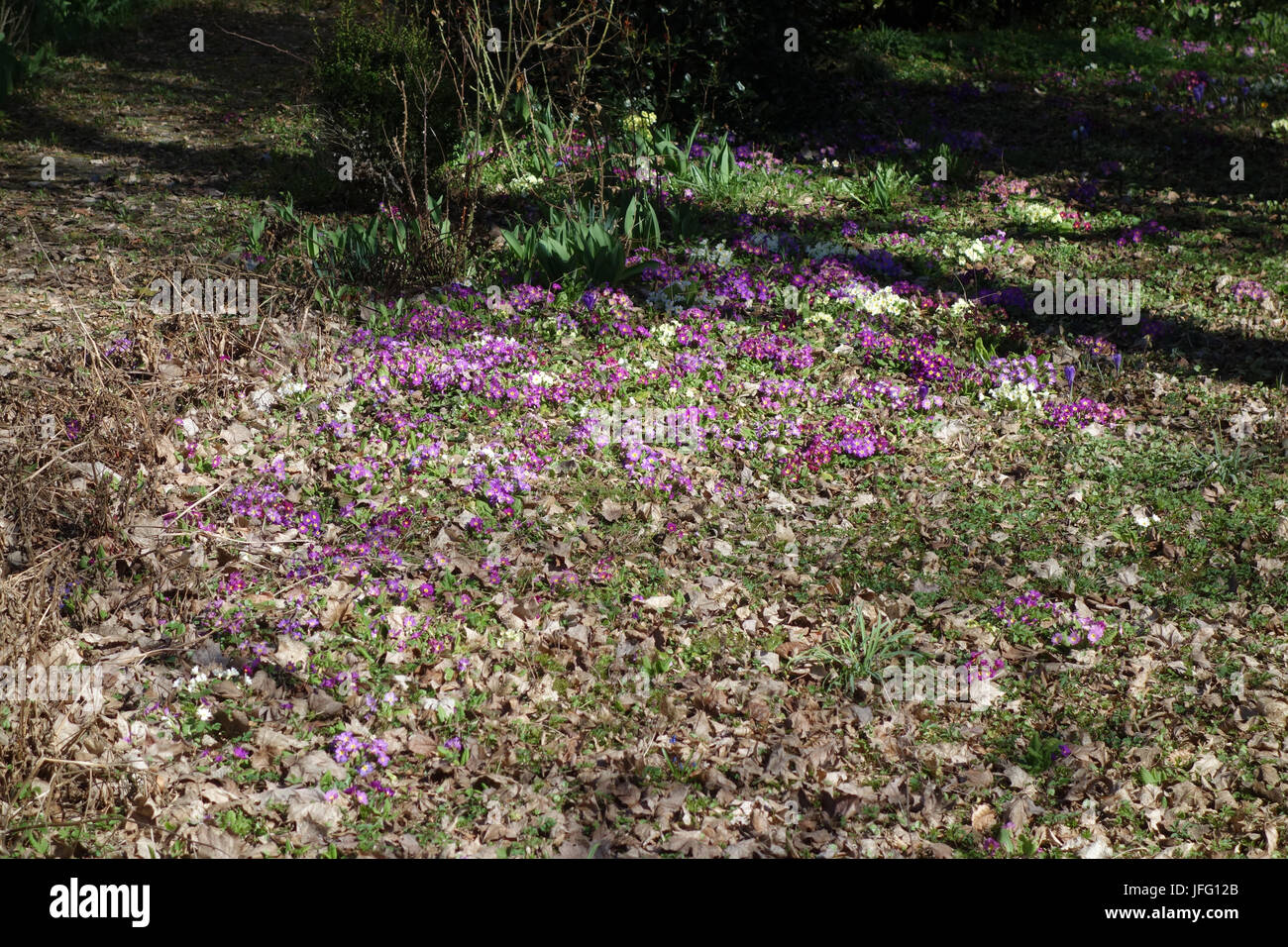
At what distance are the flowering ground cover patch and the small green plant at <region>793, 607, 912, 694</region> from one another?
0.02 metres

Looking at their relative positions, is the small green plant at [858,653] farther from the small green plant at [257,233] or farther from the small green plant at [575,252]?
the small green plant at [257,233]

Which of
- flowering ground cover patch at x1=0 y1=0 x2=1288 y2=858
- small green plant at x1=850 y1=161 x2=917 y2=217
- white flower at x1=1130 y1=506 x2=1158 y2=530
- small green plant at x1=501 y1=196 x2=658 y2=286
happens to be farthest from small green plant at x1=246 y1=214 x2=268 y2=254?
white flower at x1=1130 y1=506 x2=1158 y2=530

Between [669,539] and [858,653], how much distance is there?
3.55 ft

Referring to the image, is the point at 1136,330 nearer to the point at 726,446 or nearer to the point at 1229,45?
the point at 726,446

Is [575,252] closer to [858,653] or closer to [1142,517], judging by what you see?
[858,653]

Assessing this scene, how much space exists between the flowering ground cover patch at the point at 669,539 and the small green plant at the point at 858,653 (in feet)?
0.06

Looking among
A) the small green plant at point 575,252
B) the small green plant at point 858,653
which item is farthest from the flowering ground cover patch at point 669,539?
the small green plant at point 575,252

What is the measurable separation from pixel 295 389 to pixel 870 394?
10.8 feet

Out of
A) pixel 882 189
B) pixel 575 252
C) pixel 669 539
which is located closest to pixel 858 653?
pixel 669 539

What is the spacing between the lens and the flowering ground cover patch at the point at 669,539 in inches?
143

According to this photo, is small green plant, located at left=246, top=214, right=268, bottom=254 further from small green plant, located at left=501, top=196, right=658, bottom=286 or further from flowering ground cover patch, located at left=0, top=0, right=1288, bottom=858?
small green plant, located at left=501, top=196, right=658, bottom=286

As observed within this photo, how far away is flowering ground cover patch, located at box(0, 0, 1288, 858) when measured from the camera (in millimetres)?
3621

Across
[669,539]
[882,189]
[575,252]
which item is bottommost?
[669,539]

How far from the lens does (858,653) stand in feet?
14.1
